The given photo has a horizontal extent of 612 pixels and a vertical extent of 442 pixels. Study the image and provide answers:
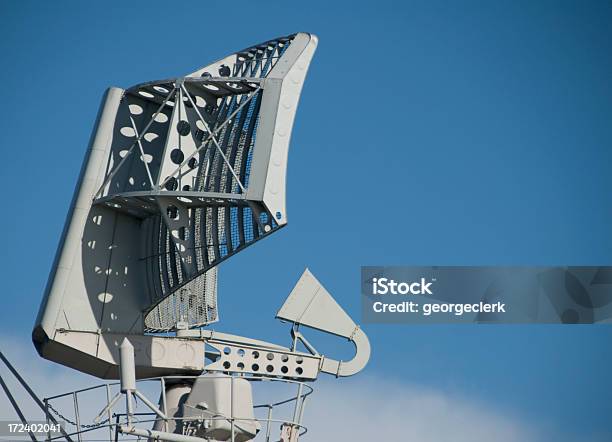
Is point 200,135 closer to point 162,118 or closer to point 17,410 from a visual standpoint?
point 162,118

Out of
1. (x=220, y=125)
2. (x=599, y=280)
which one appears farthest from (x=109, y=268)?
(x=599, y=280)

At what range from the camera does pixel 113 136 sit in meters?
59.9

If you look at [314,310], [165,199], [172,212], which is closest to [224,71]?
[172,212]

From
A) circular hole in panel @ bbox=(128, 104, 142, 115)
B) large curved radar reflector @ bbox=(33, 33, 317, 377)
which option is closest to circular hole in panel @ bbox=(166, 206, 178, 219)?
large curved radar reflector @ bbox=(33, 33, 317, 377)

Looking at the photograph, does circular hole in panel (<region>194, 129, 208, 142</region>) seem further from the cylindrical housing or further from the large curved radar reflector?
the cylindrical housing

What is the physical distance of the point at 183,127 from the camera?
2347 inches

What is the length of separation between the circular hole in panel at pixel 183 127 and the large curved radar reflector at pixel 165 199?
5 cm

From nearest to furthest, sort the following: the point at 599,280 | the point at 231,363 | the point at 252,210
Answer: the point at 252,210, the point at 231,363, the point at 599,280

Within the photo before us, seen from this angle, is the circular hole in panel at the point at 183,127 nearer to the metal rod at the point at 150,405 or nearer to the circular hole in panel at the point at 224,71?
the circular hole in panel at the point at 224,71

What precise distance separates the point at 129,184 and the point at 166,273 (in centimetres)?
321

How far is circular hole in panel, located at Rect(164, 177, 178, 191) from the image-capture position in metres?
58.4

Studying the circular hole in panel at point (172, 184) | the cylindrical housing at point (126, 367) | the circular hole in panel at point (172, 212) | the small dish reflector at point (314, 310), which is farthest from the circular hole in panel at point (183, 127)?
the cylindrical housing at point (126, 367)

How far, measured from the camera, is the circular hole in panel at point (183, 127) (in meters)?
59.4

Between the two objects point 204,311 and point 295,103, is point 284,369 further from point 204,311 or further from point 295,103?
point 295,103
